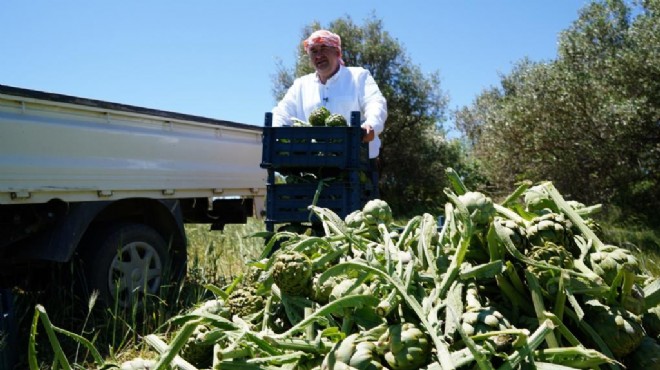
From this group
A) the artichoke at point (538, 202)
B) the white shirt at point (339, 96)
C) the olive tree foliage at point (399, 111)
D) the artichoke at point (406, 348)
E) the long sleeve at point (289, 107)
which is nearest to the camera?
the artichoke at point (406, 348)

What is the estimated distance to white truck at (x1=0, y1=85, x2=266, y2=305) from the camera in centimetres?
416

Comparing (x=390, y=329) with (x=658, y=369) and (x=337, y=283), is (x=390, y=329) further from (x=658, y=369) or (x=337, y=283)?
(x=658, y=369)

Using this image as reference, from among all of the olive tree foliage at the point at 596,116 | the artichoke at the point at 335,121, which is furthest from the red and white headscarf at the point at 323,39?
the olive tree foliage at the point at 596,116

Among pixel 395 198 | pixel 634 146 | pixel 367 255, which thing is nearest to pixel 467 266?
pixel 367 255

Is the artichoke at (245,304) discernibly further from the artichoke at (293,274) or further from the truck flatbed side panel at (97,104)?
the truck flatbed side panel at (97,104)

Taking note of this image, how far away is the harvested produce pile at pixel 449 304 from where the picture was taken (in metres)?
1.08

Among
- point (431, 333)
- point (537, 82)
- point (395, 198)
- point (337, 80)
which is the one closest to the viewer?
point (431, 333)

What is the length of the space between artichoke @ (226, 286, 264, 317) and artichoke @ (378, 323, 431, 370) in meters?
0.42

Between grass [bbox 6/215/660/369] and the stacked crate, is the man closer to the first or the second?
the stacked crate

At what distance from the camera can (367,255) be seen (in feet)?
4.45

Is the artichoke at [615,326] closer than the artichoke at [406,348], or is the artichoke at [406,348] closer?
the artichoke at [406,348]

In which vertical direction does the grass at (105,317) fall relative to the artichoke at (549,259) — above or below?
below

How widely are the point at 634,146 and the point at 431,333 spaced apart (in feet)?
39.2

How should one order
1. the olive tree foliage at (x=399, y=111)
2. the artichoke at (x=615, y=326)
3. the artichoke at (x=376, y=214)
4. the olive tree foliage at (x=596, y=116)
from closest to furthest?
the artichoke at (x=615, y=326) < the artichoke at (x=376, y=214) < the olive tree foliage at (x=596, y=116) < the olive tree foliage at (x=399, y=111)
